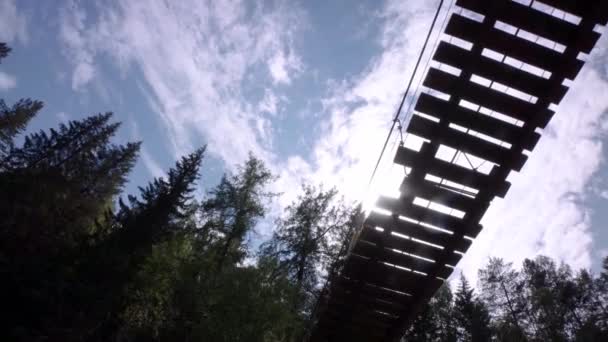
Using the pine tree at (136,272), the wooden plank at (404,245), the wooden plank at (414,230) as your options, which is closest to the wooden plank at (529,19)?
the wooden plank at (414,230)

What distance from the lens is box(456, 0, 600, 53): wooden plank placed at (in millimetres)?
2623

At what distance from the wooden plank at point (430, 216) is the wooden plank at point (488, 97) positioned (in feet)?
3.96

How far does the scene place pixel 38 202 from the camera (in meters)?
24.9

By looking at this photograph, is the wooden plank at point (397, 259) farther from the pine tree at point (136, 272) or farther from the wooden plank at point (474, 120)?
the pine tree at point (136, 272)

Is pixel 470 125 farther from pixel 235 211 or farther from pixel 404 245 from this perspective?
pixel 235 211

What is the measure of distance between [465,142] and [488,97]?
0.47m

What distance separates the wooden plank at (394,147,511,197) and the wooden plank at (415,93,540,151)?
412 millimetres

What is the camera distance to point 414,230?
335 centimetres

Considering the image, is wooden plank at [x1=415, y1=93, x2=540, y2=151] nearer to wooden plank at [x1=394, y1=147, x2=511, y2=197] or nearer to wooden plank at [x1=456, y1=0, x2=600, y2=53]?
wooden plank at [x1=394, y1=147, x2=511, y2=197]

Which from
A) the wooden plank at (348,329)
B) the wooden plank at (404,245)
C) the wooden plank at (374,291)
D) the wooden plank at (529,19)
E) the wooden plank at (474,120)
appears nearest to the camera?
the wooden plank at (529,19)

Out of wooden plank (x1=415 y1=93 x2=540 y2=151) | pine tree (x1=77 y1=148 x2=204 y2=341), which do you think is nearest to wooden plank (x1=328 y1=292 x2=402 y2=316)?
wooden plank (x1=415 y1=93 x2=540 y2=151)

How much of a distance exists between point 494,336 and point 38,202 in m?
44.5

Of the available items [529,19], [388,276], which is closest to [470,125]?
[529,19]

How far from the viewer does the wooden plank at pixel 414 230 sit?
3328 millimetres
